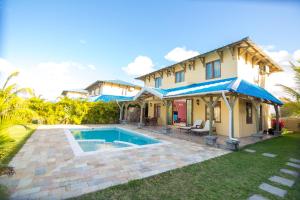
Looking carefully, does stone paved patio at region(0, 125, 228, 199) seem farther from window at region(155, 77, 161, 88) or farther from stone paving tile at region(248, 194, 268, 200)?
window at region(155, 77, 161, 88)

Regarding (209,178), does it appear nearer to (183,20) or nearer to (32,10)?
(32,10)

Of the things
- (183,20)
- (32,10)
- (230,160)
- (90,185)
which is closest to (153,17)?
(183,20)

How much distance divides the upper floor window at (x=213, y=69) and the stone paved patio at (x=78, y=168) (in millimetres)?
7424

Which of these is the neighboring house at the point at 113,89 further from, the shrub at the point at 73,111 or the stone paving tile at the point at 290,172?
the stone paving tile at the point at 290,172

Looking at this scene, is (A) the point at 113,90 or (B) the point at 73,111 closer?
(B) the point at 73,111

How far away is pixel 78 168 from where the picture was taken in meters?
4.57

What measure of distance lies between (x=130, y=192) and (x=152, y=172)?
49.1 inches

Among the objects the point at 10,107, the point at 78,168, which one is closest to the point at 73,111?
the point at 78,168

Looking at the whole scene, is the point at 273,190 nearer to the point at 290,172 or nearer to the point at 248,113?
the point at 290,172

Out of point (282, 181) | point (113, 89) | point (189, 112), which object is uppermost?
point (113, 89)

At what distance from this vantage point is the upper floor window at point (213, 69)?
1171 centimetres

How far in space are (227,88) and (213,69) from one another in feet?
17.0

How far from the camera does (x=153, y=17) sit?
1126 centimetres

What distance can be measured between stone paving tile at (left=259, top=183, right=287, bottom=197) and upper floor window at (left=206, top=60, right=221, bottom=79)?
9024 millimetres
